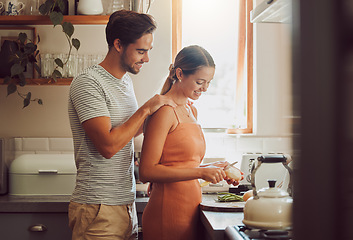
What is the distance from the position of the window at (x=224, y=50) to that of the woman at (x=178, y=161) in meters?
1.46

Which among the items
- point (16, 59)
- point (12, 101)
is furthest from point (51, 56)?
point (12, 101)

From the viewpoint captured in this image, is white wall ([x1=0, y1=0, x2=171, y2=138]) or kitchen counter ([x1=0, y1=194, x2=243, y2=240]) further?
white wall ([x1=0, y1=0, x2=171, y2=138])

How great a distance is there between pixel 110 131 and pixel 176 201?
17.4 inches

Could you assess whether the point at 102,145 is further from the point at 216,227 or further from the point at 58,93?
the point at 58,93

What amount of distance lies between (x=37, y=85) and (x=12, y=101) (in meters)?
0.22

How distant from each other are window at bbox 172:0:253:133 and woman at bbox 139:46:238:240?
146cm

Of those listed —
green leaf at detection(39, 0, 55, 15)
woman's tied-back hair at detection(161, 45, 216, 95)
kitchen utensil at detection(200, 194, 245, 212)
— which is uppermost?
green leaf at detection(39, 0, 55, 15)

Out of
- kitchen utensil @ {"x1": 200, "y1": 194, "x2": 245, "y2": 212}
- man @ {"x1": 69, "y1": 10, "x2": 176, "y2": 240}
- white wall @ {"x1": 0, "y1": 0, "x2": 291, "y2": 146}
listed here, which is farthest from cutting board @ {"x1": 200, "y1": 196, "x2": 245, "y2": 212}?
white wall @ {"x1": 0, "y1": 0, "x2": 291, "y2": 146}

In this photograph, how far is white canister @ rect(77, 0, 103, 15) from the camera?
9.70 feet

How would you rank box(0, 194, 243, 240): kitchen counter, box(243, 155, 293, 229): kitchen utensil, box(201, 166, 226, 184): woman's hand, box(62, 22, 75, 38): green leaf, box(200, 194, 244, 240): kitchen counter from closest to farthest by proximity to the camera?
box(243, 155, 293, 229): kitchen utensil < box(200, 194, 244, 240): kitchen counter < box(201, 166, 226, 184): woman's hand < box(0, 194, 243, 240): kitchen counter < box(62, 22, 75, 38): green leaf

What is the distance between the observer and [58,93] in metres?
3.18

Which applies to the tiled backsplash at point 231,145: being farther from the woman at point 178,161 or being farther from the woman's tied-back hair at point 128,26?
the woman's tied-back hair at point 128,26

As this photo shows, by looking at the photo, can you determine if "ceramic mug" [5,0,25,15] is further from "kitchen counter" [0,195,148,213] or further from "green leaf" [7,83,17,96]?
"kitchen counter" [0,195,148,213]

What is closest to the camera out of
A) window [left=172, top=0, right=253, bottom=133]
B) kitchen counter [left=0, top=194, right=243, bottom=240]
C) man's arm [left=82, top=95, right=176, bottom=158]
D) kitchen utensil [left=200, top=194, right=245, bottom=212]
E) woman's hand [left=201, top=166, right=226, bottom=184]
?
man's arm [left=82, top=95, right=176, bottom=158]
